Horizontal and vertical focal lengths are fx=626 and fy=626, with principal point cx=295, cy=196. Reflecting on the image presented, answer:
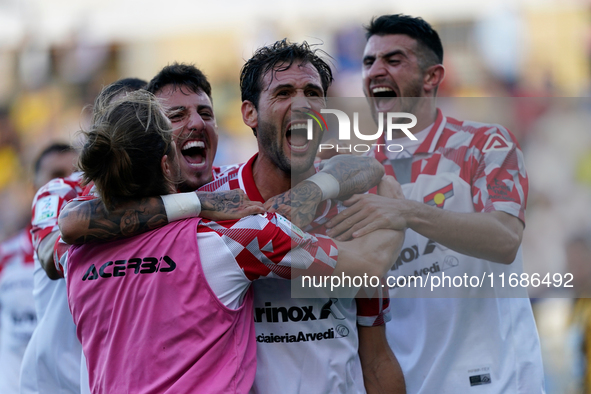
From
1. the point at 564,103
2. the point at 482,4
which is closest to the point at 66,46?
the point at 482,4

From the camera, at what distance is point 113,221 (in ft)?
7.45

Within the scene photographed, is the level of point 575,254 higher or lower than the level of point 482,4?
lower

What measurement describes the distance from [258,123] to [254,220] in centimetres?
78

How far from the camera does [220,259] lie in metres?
2.19

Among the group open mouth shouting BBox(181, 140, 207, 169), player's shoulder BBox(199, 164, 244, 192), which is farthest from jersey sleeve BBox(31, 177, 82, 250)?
player's shoulder BBox(199, 164, 244, 192)

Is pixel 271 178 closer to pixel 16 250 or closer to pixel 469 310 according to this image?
pixel 469 310

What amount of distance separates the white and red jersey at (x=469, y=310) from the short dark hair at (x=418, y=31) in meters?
0.62

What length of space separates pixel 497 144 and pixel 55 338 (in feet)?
8.30

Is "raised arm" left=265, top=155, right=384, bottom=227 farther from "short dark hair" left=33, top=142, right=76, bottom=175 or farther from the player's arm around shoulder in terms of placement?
"short dark hair" left=33, top=142, right=76, bottom=175

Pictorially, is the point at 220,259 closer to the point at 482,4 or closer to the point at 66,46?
the point at 482,4

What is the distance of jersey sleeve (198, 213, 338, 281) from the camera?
2207mm

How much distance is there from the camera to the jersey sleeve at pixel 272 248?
7.24 feet

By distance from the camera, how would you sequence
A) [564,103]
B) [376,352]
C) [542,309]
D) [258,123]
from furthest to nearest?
[564,103] → [542,309] → [258,123] → [376,352]

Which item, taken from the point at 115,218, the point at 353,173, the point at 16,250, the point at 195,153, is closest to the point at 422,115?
the point at 353,173
